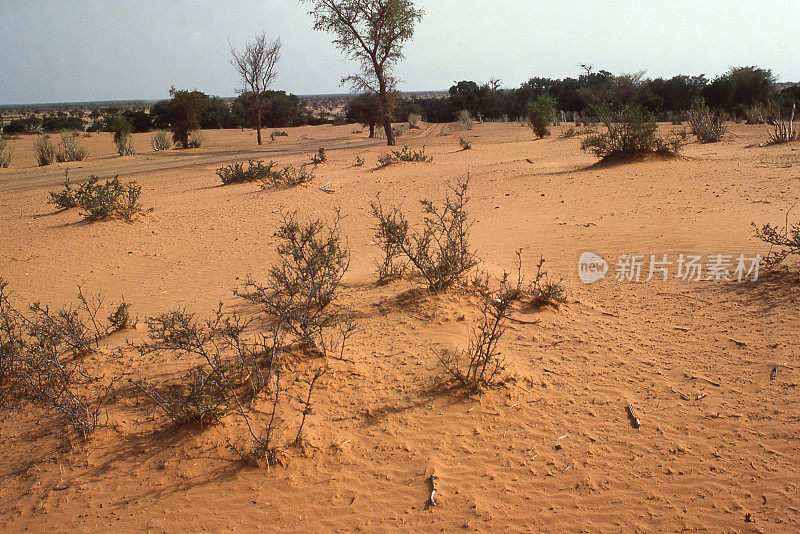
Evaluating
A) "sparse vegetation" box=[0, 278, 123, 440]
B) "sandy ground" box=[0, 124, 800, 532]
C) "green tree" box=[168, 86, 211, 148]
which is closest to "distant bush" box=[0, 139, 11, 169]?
"green tree" box=[168, 86, 211, 148]

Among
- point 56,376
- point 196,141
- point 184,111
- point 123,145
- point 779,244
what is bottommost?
point 56,376

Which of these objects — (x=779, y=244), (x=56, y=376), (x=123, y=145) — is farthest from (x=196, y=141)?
(x=779, y=244)

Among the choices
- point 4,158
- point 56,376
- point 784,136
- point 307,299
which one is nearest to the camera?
point 56,376

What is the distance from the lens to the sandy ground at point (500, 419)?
10.5 feet

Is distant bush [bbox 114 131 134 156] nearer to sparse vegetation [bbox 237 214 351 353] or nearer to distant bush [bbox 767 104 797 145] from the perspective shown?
sparse vegetation [bbox 237 214 351 353]

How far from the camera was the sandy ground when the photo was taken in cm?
321

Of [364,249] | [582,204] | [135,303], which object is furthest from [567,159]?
[135,303]

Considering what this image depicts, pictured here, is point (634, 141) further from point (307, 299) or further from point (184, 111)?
point (184, 111)

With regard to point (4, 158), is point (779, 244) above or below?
below

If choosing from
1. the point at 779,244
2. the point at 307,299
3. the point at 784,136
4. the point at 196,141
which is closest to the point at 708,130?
the point at 784,136

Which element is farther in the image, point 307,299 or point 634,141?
point 634,141

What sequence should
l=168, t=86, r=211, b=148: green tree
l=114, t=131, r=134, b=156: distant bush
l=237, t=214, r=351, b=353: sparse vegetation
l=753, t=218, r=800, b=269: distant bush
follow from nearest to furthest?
l=237, t=214, r=351, b=353: sparse vegetation, l=753, t=218, r=800, b=269: distant bush, l=114, t=131, r=134, b=156: distant bush, l=168, t=86, r=211, b=148: green tree

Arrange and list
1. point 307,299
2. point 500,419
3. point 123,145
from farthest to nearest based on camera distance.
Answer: point 123,145, point 307,299, point 500,419

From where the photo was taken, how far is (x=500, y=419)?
3959mm
